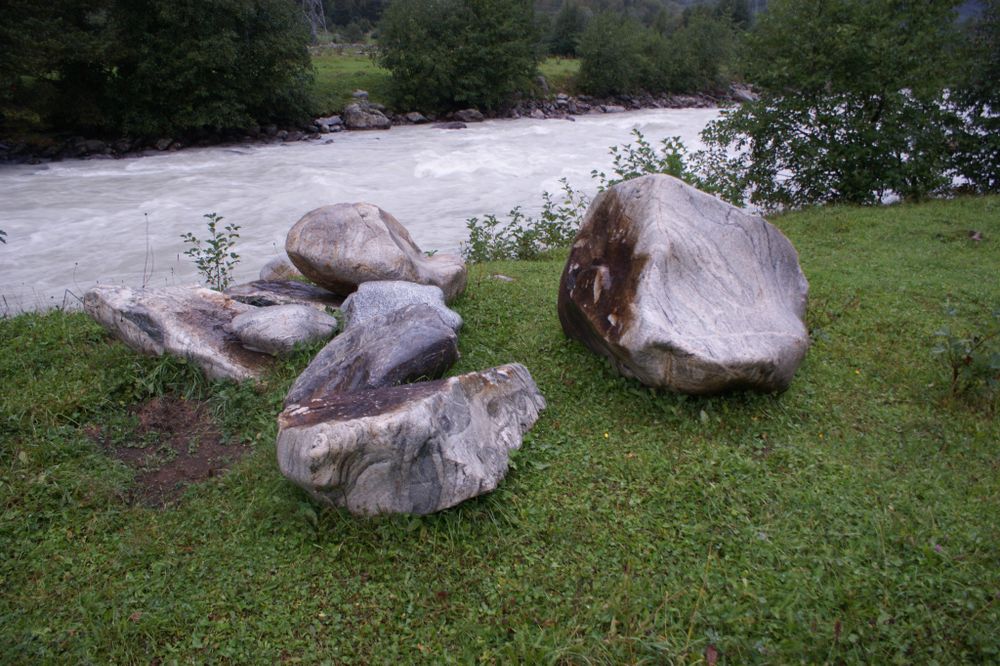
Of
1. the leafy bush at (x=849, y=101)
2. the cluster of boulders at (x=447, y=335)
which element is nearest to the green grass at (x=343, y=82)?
the leafy bush at (x=849, y=101)

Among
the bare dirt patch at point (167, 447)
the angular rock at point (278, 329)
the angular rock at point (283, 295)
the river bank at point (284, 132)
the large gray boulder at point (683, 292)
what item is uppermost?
the large gray boulder at point (683, 292)

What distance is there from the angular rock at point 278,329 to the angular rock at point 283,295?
528 mm

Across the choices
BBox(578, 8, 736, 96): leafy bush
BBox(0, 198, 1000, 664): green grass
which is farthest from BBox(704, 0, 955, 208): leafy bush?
BBox(578, 8, 736, 96): leafy bush

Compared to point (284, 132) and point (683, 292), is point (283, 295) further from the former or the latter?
point (284, 132)

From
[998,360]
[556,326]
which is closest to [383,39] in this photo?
[556,326]

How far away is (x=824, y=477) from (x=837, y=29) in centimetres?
1086

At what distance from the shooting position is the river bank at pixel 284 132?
2031 cm

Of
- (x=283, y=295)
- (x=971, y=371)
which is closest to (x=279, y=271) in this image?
(x=283, y=295)

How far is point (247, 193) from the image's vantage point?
1680cm

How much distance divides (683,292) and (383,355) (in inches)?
83.5

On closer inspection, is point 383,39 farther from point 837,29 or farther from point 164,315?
point 164,315

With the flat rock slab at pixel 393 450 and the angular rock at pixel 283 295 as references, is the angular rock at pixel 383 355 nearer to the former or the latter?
the flat rock slab at pixel 393 450

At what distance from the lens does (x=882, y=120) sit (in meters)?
12.7

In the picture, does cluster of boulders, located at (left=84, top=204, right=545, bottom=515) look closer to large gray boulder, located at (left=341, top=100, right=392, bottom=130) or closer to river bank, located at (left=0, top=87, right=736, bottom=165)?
river bank, located at (left=0, top=87, right=736, bottom=165)
